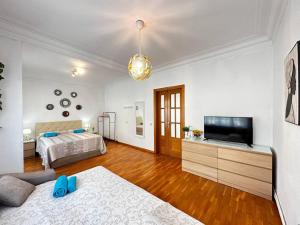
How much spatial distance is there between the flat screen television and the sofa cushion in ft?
10.0

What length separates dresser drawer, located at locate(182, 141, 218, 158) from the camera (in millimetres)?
2609

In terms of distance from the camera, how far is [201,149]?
9.09 ft

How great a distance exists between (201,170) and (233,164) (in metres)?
0.65

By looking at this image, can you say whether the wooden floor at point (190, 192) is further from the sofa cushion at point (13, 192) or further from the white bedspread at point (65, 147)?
the sofa cushion at point (13, 192)

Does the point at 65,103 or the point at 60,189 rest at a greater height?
the point at 65,103

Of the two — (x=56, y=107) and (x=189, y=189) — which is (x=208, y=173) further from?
(x=56, y=107)

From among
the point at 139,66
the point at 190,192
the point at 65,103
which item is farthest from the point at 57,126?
the point at 190,192

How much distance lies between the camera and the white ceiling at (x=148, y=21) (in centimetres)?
165

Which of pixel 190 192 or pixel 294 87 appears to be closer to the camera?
pixel 294 87

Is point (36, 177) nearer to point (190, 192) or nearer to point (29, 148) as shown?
point (190, 192)

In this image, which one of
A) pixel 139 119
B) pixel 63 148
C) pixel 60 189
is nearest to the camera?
pixel 60 189

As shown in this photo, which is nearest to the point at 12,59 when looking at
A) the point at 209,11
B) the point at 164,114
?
the point at 209,11

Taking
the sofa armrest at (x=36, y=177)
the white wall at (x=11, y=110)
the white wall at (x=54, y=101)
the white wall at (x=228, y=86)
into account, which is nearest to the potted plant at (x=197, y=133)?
the white wall at (x=228, y=86)

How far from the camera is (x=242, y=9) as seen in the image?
1750 millimetres
